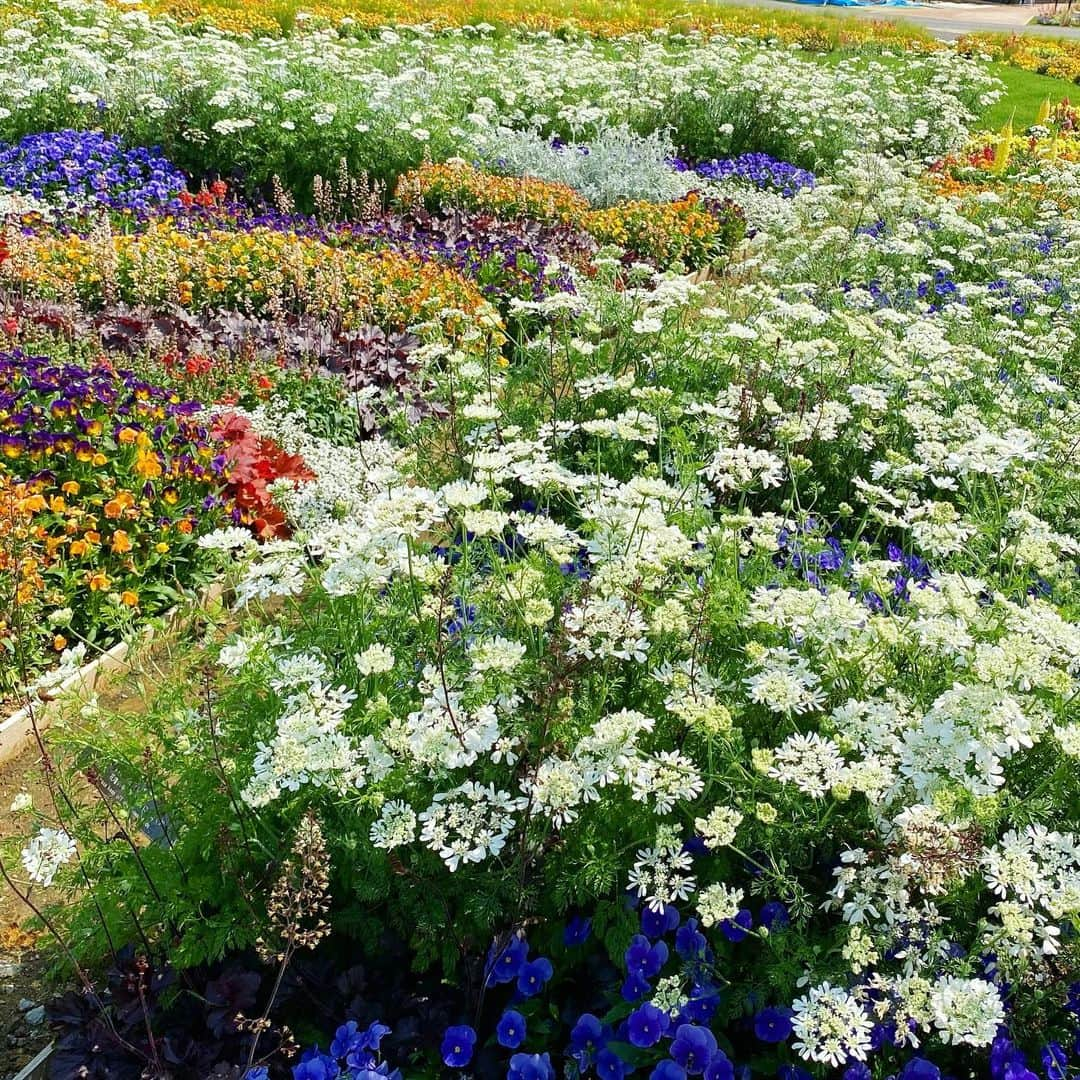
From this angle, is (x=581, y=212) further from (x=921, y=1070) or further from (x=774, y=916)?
(x=921, y=1070)

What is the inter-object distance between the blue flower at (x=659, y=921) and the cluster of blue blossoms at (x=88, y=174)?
266 inches

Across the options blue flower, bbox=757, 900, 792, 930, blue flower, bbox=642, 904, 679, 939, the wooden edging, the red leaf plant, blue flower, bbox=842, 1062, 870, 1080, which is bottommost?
the wooden edging

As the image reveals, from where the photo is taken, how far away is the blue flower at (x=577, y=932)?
2.28 metres

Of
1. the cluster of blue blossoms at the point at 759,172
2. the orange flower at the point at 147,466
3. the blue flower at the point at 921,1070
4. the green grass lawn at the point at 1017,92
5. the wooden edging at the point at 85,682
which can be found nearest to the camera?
the blue flower at the point at 921,1070

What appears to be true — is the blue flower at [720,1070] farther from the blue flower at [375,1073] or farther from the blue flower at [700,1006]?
the blue flower at [375,1073]

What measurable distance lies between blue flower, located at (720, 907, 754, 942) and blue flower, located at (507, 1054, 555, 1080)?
1.60ft

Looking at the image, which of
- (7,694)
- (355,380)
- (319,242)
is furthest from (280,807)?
(319,242)

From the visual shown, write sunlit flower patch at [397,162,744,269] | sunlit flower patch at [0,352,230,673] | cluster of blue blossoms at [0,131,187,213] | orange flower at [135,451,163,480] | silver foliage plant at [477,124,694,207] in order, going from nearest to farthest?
sunlit flower patch at [0,352,230,673] → orange flower at [135,451,163,480] → cluster of blue blossoms at [0,131,187,213] → sunlit flower patch at [397,162,744,269] → silver foliage plant at [477,124,694,207]

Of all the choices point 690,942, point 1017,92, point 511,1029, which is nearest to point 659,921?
point 690,942

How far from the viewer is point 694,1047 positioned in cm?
205

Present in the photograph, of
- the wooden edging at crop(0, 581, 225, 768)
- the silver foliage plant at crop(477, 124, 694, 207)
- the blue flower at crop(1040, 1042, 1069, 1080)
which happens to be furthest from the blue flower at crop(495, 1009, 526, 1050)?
the silver foliage plant at crop(477, 124, 694, 207)

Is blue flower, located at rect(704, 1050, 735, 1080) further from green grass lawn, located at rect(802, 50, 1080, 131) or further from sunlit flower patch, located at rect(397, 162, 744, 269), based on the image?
green grass lawn, located at rect(802, 50, 1080, 131)

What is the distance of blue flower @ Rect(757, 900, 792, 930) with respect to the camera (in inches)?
84.6

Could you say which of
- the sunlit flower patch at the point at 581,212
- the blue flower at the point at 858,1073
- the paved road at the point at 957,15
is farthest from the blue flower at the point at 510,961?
the paved road at the point at 957,15
